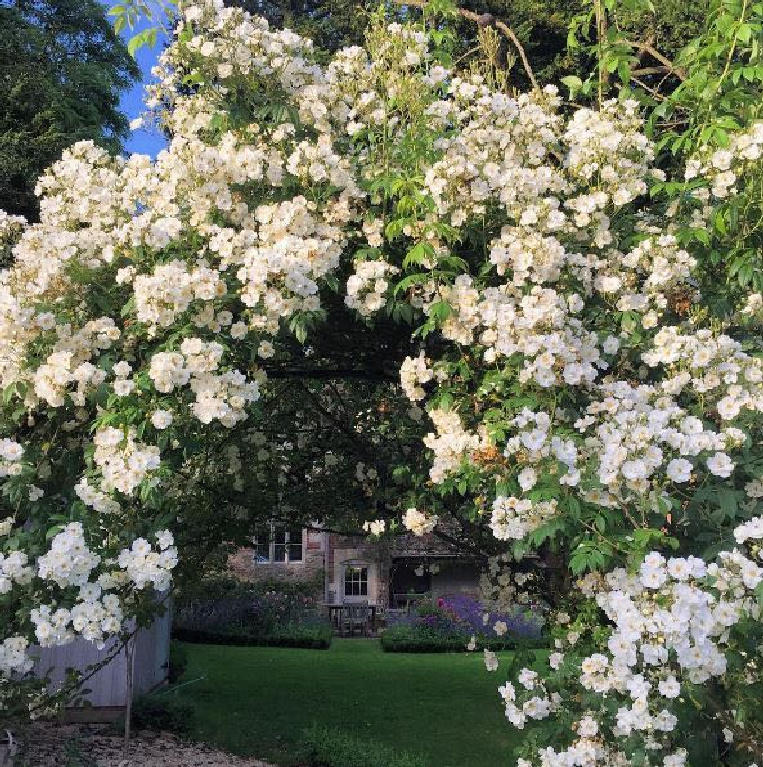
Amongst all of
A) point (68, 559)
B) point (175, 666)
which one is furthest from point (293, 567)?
point (68, 559)

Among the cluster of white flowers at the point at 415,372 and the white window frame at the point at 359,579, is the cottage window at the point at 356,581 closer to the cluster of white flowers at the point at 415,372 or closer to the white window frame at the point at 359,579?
the white window frame at the point at 359,579

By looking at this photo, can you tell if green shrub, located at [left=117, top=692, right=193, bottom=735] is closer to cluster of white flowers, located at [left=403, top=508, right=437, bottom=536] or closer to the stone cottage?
cluster of white flowers, located at [left=403, top=508, right=437, bottom=536]

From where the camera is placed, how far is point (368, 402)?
20.8ft

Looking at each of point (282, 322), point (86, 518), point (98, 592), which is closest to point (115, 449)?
point (86, 518)

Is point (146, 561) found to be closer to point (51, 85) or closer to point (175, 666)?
point (175, 666)

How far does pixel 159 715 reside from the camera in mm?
8750

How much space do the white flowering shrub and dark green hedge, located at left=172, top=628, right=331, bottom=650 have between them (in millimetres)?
14168

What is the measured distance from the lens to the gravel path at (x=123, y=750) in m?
7.17

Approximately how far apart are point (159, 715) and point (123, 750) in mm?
1238

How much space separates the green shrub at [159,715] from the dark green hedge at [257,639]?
9.11 meters

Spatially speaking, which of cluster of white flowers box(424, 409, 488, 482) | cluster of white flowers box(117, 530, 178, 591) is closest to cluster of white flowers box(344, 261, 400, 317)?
cluster of white flowers box(424, 409, 488, 482)

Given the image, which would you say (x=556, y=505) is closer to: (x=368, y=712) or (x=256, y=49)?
(x=256, y=49)

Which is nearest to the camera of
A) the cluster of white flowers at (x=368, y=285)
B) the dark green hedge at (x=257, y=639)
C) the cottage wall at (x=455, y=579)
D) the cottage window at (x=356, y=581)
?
the cluster of white flowers at (x=368, y=285)

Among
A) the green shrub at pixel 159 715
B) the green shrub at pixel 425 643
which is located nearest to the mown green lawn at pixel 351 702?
Result: the green shrub at pixel 159 715
